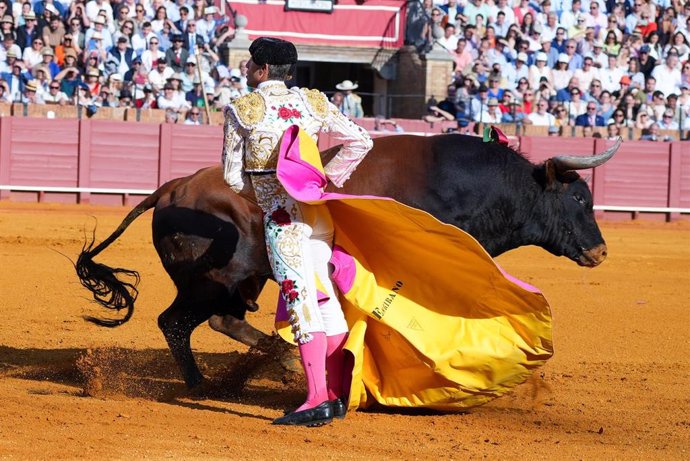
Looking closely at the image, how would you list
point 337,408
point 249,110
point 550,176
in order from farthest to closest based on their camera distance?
point 550,176 < point 337,408 < point 249,110

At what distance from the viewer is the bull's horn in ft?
15.2

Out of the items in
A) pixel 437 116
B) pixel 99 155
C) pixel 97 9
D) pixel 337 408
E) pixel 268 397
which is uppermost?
pixel 97 9

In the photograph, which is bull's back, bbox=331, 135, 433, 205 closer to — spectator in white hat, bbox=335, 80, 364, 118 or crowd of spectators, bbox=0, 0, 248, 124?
crowd of spectators, bbox=0, 0, 248, 124

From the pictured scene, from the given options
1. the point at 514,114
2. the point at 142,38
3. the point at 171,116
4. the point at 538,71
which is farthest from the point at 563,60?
the point at 142,38

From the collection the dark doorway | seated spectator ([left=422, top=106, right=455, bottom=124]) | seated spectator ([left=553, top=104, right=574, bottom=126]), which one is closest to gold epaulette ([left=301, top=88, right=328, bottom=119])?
seated spectator ([left=422, top=106, right=455, bottom=124])

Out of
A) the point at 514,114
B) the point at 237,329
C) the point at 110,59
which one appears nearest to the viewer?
the point at 237,329

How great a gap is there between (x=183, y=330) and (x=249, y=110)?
4.09 feet

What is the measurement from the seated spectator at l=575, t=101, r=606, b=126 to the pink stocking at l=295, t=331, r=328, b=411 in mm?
12658

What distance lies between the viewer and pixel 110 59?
1395 cm

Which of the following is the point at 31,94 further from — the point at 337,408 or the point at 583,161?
the point at 337,408

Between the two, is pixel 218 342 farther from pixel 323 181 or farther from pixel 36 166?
pixel 36 166

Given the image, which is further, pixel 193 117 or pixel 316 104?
pixel 193 117

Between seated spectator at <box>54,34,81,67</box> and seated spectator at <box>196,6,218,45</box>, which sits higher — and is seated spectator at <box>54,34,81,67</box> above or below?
below

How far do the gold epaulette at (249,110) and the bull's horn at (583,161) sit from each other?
4.79 feet
